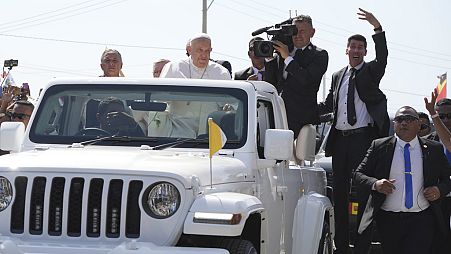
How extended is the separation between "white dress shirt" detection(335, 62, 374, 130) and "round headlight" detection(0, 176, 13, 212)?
4.76 meters

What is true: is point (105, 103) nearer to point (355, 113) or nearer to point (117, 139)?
point (117, 139)

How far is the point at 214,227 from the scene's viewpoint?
197 inches

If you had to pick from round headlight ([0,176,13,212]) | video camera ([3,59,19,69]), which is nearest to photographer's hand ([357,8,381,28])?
round headlight ([0,176,13,212])

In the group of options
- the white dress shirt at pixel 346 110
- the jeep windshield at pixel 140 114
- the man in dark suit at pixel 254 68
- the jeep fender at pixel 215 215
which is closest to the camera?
the jeep fender at pixel 215 215

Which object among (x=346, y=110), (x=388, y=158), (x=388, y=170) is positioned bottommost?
(x=388, y=170)

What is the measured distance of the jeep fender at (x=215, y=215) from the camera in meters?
5.02

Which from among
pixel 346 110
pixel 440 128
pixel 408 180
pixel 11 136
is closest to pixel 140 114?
pixel 11 136

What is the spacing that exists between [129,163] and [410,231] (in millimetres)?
3659

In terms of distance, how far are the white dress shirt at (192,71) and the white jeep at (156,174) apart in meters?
0.88

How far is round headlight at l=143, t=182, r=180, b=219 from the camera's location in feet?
17.1

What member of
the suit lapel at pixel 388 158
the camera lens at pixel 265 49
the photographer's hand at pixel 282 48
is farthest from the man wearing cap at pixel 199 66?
the suit lapel at pixel 388 158

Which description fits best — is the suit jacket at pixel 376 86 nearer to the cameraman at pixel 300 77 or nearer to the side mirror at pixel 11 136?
the cameraman at pixel 300 77

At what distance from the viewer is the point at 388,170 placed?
325 inches

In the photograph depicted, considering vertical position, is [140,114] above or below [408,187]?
above
